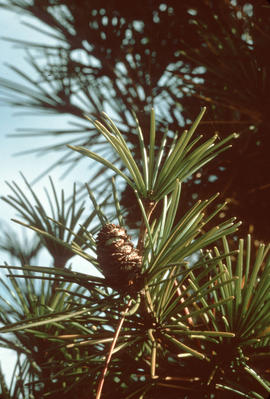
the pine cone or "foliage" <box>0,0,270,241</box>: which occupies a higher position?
"foliage" <box>0,0,270,241</box>

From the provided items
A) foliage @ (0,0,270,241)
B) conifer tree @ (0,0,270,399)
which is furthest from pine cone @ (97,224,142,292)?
foliage @ (0,0,270,241)

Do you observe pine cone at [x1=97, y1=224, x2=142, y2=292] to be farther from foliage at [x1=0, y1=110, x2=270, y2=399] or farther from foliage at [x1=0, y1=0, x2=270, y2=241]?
foliage at [x1=0, y1=0, x2=270, y2=241]

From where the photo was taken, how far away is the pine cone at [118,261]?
0.37 meters

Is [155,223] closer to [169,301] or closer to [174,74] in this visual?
[169,301]

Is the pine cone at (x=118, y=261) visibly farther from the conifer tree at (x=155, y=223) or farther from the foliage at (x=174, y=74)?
the foliage at (x=174, y=74)

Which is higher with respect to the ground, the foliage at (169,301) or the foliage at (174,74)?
the foliage at (174,74)

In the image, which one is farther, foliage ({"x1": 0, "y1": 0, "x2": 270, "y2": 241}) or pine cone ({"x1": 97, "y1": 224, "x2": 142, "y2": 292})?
foliage ({"x1": 0, "y1": 0, "x2": 270, "y2": 241})

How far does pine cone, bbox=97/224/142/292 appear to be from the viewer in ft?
1.22

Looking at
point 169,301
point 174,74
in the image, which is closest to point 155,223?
point 169,301

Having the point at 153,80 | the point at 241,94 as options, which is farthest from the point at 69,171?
the point at 241,94

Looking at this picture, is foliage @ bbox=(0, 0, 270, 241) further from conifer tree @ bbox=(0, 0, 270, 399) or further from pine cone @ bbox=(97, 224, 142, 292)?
pine cone @ bbox=(97, 224, 142, 292)

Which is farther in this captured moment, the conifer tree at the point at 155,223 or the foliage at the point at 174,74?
→ the foliage at the point at 174,74

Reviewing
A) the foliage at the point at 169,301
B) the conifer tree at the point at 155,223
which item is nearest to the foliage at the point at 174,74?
the conifer tree at the point at 155,223

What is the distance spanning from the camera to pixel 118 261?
37 centimetres
